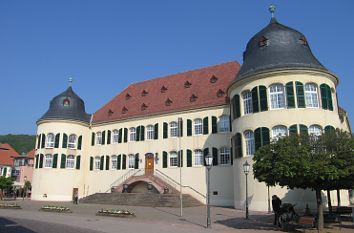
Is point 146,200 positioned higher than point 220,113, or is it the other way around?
point 220,113

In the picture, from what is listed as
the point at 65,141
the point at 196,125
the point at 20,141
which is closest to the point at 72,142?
the point at 65,141

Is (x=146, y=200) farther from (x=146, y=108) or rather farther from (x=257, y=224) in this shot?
(x=257, y=224)

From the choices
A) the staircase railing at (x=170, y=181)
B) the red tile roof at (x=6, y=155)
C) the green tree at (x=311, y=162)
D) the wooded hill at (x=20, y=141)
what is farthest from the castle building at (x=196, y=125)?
the wooded hill at (x=20, y=141)

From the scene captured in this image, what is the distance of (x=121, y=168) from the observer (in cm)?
3803

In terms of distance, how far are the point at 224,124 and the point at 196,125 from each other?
3.11m

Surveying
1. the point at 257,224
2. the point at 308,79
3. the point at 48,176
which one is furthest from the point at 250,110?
the point at 48,176

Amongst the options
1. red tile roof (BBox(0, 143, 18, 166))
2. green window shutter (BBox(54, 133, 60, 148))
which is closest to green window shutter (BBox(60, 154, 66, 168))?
green window shutter (BBox(54, 133, 60, 148))

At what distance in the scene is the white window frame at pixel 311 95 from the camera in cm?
2425


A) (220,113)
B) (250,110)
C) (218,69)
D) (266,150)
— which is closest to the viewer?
(266,150)

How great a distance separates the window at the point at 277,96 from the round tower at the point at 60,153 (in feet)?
81.6

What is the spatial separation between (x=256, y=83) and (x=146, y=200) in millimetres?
13522

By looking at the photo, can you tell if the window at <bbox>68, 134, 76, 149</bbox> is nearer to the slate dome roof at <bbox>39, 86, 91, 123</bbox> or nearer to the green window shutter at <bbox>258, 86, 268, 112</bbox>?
the slate dome roof at <bbox>39, 86, 91, 123</bbox>

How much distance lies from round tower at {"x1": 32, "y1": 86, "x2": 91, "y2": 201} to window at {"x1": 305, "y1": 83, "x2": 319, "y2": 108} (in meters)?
26.9

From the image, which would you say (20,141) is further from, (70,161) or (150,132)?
(150,132)
